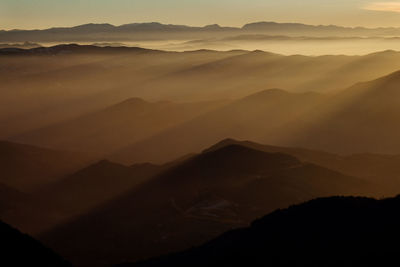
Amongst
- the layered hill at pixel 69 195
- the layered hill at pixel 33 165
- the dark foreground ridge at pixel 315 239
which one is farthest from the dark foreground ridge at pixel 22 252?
the layered hill at pixel 33 165

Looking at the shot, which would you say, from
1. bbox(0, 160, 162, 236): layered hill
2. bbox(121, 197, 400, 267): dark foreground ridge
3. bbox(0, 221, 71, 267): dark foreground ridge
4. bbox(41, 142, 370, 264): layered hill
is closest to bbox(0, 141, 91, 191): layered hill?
bbox(0, 160, 162, 236): layered hill

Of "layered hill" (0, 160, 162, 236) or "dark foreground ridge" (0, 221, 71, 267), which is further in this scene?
"layered hill" (0, 160, 162, 236)

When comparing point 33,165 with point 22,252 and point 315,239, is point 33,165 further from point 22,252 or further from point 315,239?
point 315,239

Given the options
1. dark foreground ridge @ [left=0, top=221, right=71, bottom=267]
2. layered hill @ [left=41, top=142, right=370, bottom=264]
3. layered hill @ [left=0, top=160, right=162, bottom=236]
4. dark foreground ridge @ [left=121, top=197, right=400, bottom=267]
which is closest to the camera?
dark foreground ridge @ [left=121, top=197, right=400, bottom=267]

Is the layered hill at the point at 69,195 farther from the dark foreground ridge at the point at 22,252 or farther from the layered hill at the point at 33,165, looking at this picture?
the dark foreground ridge at the point at 22,252

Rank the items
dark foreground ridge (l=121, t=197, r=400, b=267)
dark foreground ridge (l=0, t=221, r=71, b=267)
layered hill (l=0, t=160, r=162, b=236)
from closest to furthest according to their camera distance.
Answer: dark foreground ridge (l=121, t=197, r=400, b=267) < dark foreground ridge (l=0, t=221, r=71, b=267) < layered hill (l=0, t=160, r=162, b=236)

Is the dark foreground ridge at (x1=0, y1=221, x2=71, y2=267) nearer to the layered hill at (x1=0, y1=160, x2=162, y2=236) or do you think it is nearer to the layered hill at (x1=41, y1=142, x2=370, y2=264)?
the layered hill at (x1=41, y1=142, x2=370, y2=264)

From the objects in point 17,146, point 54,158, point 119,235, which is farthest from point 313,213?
point 17,146

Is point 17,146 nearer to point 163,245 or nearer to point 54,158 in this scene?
point 54,158

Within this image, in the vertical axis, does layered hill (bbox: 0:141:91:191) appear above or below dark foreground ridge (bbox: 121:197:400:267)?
below
